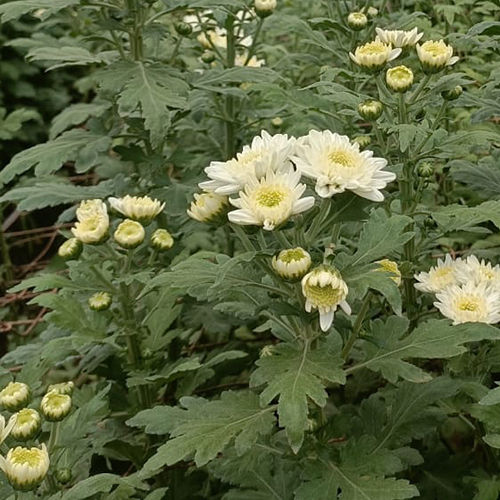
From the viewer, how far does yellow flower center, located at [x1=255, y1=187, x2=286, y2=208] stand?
1400mm

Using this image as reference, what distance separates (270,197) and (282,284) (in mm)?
196

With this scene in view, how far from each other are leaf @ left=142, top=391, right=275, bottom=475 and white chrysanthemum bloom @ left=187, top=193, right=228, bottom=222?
36 centimetres

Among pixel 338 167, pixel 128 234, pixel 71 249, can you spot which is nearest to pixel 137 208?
pixel 128 234

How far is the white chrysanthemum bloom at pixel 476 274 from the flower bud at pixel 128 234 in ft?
2.50

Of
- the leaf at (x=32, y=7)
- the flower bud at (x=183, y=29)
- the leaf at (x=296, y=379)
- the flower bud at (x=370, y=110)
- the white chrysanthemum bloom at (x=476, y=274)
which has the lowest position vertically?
the white chrysanthemum bloom at (x=476, y=274)

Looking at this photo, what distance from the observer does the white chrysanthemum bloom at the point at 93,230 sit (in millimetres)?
1935

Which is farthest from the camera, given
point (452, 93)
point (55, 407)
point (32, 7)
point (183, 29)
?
point (183, 29)

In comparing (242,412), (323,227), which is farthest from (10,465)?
(323,227)

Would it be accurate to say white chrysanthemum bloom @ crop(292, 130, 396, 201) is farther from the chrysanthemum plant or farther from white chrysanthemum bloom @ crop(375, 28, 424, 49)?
white chrysanthemum bloom @ crop(375, 28, 424, 49)

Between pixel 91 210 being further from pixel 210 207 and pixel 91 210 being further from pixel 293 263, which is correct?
pixel 293 263

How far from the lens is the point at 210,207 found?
1.56 meters

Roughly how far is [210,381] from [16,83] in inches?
161

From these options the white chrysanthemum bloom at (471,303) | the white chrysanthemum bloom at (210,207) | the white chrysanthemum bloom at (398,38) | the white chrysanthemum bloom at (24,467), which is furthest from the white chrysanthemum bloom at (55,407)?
the white chrysanthemum bloom at (398,38)

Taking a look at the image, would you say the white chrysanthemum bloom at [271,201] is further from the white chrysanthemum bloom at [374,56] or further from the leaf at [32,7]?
the leaf at [32,7]
